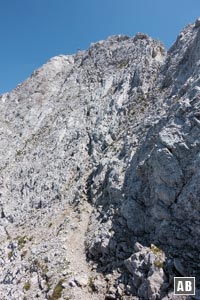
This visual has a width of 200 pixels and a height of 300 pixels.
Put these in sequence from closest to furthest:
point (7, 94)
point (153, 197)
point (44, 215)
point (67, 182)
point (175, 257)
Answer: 1. point (175, 257)
2. point (153, 197)
3. point (44, 215)
4. point (67, 182)
5. point (7, 94)

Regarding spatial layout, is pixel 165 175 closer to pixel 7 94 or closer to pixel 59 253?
pixel 59 253

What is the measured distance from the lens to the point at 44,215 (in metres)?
31.4

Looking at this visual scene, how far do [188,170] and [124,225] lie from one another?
252 inches

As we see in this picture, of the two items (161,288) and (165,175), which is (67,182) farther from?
(161,288)

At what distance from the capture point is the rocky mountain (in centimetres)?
1939

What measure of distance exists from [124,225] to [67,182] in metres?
12.3

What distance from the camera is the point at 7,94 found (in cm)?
6675

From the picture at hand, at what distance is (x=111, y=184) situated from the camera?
2633cm

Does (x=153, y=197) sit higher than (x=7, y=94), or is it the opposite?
(x=7, y=94)

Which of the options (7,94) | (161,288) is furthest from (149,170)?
(7,94)

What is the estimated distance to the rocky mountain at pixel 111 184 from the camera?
19391 mm

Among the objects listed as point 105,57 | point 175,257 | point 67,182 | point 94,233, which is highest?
point 105,57

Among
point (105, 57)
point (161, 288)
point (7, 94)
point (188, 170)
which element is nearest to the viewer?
point (161, 288)

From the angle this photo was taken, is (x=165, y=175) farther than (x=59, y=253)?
No
